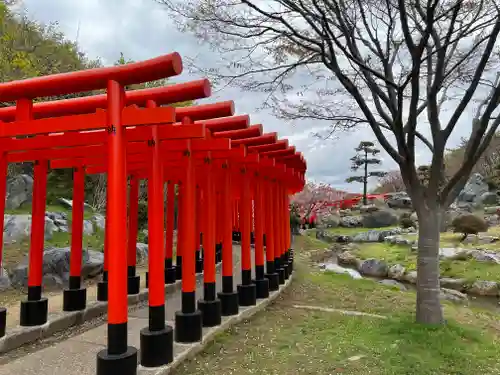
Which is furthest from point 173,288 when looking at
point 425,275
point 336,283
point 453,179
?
point 453,179

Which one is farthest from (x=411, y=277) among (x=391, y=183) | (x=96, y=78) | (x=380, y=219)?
(x=391, y=183)

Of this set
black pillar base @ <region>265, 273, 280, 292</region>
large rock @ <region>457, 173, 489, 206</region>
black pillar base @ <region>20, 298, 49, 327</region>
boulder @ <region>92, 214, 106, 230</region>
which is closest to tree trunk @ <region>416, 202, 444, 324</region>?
black pillar base @ <region>265, 273, 280, 292</region>

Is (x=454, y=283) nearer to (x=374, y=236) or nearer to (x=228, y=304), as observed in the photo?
(x=228, y=304)

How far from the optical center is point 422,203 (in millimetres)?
5895

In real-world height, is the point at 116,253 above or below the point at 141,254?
A: above

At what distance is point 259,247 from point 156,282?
351cm

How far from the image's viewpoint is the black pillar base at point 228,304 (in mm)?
6231

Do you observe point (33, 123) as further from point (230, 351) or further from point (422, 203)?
point (422, 203)

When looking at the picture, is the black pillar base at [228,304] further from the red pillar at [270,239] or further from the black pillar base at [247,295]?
the red pillar at [270,239]

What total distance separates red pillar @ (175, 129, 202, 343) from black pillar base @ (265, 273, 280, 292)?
3.13 meters

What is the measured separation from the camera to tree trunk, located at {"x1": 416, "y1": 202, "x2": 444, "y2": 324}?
568 centimetres

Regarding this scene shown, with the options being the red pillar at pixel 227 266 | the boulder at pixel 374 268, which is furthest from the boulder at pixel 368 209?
the red pillar at pixel 227 266

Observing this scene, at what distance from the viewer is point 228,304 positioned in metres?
6.26

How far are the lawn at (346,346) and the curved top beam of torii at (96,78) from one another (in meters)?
3.12
